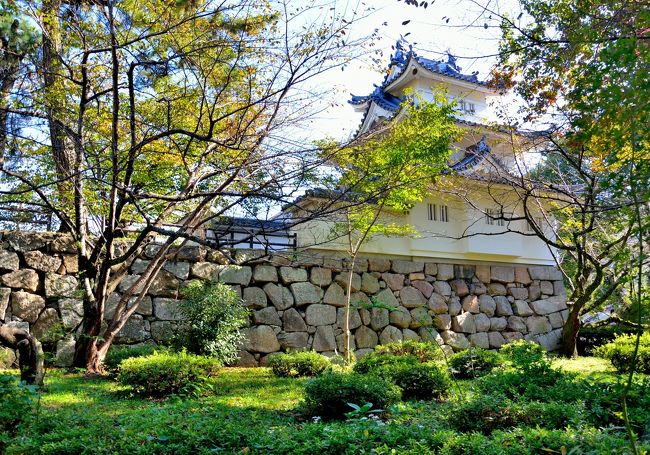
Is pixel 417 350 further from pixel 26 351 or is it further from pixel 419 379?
pixel 26 351

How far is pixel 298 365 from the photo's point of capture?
770cm

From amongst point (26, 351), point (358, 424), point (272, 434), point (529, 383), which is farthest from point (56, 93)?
point (529, 383)

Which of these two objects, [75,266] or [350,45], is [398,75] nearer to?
[350,45]

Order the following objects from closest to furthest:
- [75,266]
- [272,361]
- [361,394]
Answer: [361,394] < [272,361] < [75,266]

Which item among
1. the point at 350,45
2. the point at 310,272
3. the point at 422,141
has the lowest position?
the point at 310,272

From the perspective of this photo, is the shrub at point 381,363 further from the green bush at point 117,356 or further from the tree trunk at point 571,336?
the tree trunk at point 571,336

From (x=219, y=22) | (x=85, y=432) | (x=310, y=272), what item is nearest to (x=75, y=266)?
(x=310, y=272)

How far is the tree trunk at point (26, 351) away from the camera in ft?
17.1

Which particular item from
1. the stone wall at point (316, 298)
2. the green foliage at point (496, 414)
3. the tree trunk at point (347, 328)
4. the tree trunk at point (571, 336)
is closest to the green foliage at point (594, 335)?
the stone wall at point (316, 298)

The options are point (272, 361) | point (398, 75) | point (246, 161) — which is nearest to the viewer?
point (246, 161)

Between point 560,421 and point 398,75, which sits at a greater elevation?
point 398,75

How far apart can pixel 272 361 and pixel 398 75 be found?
980 cm

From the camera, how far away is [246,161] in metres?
6.37

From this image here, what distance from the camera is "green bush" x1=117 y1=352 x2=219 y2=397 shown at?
5.92 metres
